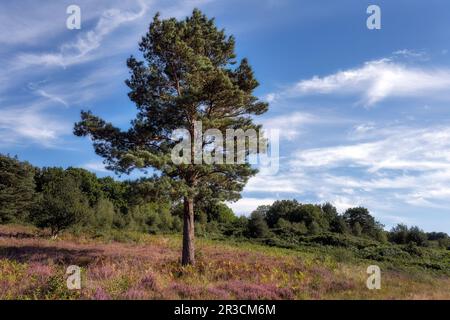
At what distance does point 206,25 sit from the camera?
72.3 feet

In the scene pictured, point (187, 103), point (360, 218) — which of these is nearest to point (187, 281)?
point (187, 103)

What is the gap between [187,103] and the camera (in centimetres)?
1928

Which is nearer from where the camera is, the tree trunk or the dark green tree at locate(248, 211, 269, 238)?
the tree trunk

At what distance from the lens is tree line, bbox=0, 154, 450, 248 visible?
69.6 feet

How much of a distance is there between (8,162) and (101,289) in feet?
159

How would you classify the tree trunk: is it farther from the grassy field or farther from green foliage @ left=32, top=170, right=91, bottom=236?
green foliage @ left=32, top=170, right=91, bottom=236

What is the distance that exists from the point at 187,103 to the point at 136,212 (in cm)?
4729

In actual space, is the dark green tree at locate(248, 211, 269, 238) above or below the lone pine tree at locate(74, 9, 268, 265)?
below

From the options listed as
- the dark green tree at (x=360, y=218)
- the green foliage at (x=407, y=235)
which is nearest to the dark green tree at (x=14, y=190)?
the green foliage at (x=407, y=235)

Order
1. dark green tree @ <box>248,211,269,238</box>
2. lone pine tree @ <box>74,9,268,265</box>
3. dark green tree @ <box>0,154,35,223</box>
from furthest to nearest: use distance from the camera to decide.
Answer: dark green tree @ <box>248,211,269,238</box> → dark green tree @ <box>0,154,35,223</box> → lone pine tree @ <box>74,9,268,265</box>

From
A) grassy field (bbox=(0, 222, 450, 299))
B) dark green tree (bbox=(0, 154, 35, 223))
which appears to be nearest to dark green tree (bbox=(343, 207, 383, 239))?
dark green tree (bbox=(0, 154, 35, 223))

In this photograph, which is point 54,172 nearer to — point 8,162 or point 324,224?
point 8,162

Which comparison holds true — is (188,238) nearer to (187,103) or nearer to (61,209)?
(187,103)
